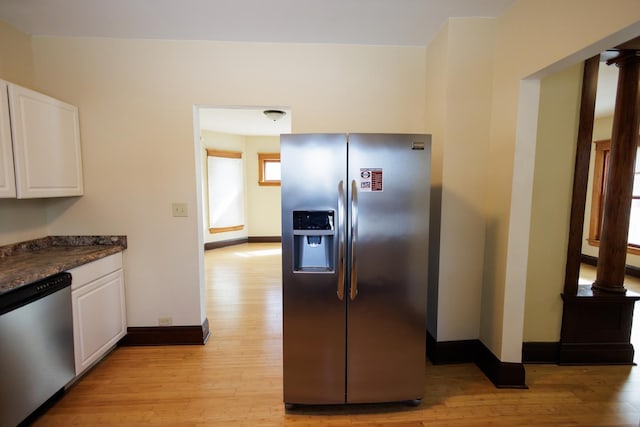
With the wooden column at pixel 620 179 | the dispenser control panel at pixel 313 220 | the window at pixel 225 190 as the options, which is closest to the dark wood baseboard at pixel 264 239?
the window at pixel 225 190

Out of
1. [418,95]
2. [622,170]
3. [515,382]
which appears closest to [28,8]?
[418,95]

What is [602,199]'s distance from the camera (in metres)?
4.99

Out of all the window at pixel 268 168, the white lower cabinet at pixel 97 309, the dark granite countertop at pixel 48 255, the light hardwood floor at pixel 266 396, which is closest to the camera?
the dark granite countertop at pixel 48 255

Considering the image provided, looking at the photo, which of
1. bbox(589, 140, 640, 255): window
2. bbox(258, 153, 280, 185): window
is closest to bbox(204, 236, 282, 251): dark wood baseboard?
bbox(258, 153, 280, 185): window

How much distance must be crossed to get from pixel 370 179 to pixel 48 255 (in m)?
2.48

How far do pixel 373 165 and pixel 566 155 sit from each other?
66.3 inches

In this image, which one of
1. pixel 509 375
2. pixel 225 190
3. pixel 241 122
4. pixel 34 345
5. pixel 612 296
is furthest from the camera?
pixel 225 190

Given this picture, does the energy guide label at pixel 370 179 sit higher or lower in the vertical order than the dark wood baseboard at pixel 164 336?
higher

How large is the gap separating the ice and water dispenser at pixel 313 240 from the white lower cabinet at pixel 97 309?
161 centimetres

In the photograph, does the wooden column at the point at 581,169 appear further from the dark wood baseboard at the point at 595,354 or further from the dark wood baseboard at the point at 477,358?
the dark wood baseboard at the point at 477,358

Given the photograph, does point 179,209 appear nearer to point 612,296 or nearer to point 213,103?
point 213,103

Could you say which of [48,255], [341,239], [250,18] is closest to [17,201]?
[48,255]

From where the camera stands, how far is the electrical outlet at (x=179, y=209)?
99.4 inches

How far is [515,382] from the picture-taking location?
206cm
